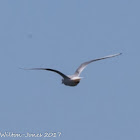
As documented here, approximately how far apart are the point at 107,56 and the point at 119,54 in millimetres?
612

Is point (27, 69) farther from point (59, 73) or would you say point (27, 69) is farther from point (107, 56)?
point (107, 56)

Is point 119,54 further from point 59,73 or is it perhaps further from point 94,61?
point 59,73

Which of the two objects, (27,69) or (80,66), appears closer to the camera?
(27,69)

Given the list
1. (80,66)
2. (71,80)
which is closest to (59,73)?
(71,80)

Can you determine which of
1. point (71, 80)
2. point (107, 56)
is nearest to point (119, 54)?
point (107, 56)

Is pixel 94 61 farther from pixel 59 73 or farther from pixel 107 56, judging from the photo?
pixel 59 73

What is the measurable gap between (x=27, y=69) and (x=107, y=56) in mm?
6400

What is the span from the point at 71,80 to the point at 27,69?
2.61 m

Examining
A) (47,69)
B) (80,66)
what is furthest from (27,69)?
(80,66)

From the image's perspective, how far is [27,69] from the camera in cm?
2916

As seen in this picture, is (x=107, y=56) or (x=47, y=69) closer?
(x=47, y=69)

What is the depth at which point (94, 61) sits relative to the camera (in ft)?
112

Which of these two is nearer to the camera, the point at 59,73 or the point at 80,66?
the point at 59,73

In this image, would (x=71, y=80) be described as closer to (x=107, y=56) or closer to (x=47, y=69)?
(x=47, y=69)
